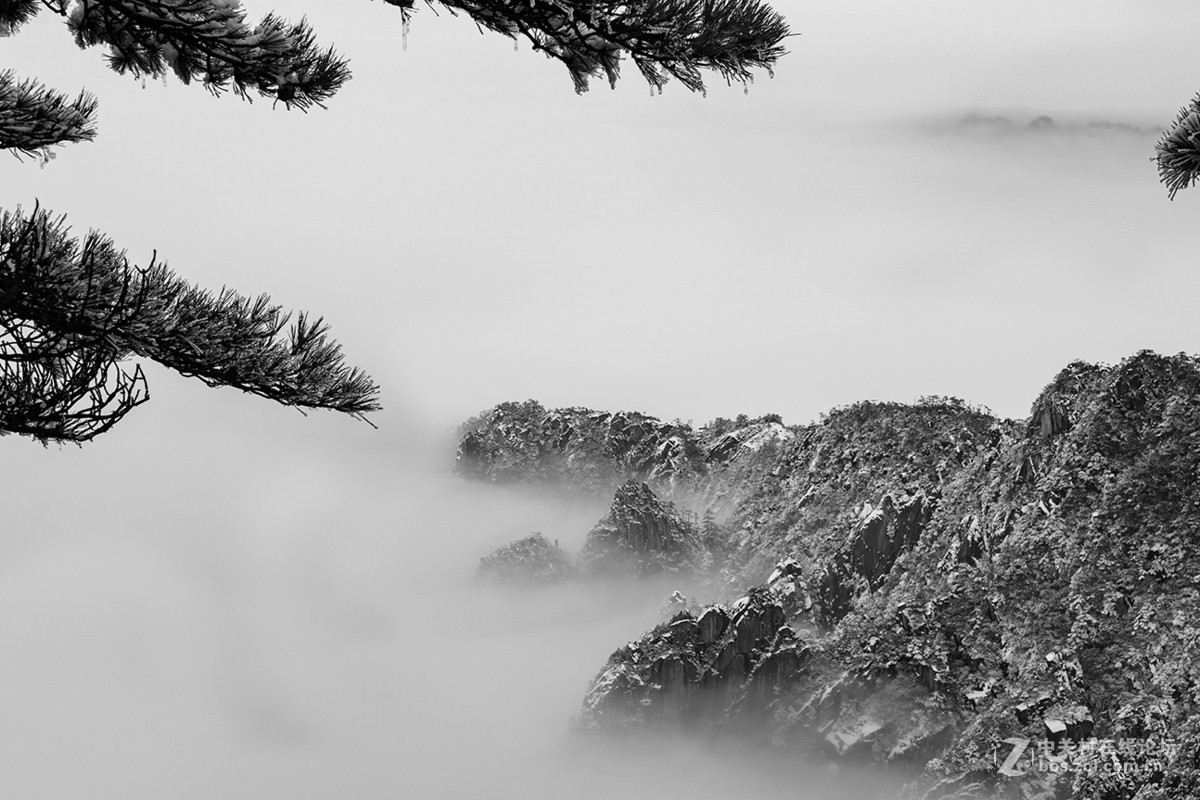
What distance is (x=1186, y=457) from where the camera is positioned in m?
44.4

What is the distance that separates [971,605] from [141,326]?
165 feet

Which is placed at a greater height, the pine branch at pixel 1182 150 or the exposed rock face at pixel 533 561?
the exposed rock face at pixel 533 561

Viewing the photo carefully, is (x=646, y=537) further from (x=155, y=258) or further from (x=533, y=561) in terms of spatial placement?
(x=155, y=258)

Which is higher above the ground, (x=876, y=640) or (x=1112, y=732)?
(x=876, y=640)

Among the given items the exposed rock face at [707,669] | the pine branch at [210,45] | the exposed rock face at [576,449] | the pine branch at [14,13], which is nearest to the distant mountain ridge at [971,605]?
the exposed rock face at [707,669]

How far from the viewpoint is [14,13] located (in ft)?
23.5

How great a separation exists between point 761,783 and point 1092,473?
31689 mm

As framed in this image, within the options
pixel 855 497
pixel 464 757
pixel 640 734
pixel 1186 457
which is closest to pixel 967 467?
pixel 855 497

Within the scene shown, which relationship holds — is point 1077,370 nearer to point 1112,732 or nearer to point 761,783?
point 1112,732

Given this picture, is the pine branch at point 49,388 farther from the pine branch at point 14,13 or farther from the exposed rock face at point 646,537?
the exposed rock face at point 646,537

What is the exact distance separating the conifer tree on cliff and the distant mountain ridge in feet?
97.7

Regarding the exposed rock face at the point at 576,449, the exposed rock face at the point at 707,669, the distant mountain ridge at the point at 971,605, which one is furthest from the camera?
the exposed rock face at the point at 576,449

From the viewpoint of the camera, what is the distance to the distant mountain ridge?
4131cm

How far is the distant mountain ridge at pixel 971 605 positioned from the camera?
136 feet
